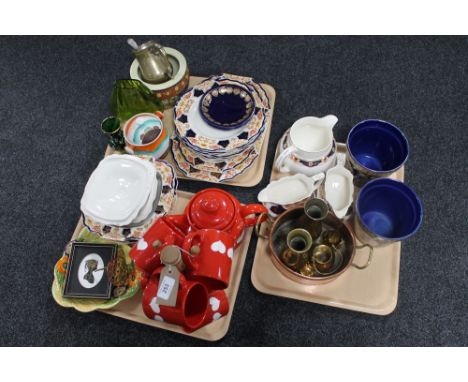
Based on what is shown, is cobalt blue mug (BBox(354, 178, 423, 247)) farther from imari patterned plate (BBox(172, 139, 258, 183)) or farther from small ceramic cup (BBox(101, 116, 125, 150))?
small ceramic cup (BBox(101, 116, 125, 150))

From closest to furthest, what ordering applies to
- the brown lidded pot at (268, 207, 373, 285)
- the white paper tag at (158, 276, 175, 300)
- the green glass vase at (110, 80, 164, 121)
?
the white paper tag at (158, 276, 175, 300) → the brown lidded pot at (268, 207, 373, 285) → the green glass vase at (110, 80, 164, 121)

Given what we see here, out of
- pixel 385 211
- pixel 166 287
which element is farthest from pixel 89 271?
pixel 385 211

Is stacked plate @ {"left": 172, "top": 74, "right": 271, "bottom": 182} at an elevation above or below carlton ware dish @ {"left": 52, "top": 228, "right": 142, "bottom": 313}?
above

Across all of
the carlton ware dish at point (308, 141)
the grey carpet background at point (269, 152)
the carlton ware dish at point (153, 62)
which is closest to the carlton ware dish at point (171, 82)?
the carlton ware dish at point (153, 62)

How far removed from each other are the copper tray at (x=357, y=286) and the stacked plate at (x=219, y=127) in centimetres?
26

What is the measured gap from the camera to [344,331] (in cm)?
87

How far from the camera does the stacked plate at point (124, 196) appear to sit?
719 millimetres

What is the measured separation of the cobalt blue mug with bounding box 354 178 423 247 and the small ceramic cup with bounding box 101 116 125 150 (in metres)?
0.56

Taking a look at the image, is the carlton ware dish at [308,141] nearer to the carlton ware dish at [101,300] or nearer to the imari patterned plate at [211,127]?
the imari patterned plate at [211,127]

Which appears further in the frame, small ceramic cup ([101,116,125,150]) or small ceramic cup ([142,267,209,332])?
small ceramic cup ([101,116,125,150])

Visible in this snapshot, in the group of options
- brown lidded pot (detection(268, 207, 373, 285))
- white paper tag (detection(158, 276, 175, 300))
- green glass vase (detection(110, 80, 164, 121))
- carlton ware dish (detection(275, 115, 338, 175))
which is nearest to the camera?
white paper tag (detection(158, 276, 175, 300))

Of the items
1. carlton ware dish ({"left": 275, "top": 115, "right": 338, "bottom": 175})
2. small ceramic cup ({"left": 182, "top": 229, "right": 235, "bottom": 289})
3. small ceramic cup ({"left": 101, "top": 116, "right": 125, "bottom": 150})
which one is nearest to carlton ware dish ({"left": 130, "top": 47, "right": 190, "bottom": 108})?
small ceramic cup ({"left": 101, "top": 116, "right": 125, "bottom": 150})

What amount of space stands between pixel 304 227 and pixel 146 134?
1.47 ft

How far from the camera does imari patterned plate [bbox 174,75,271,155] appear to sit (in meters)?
0.80
